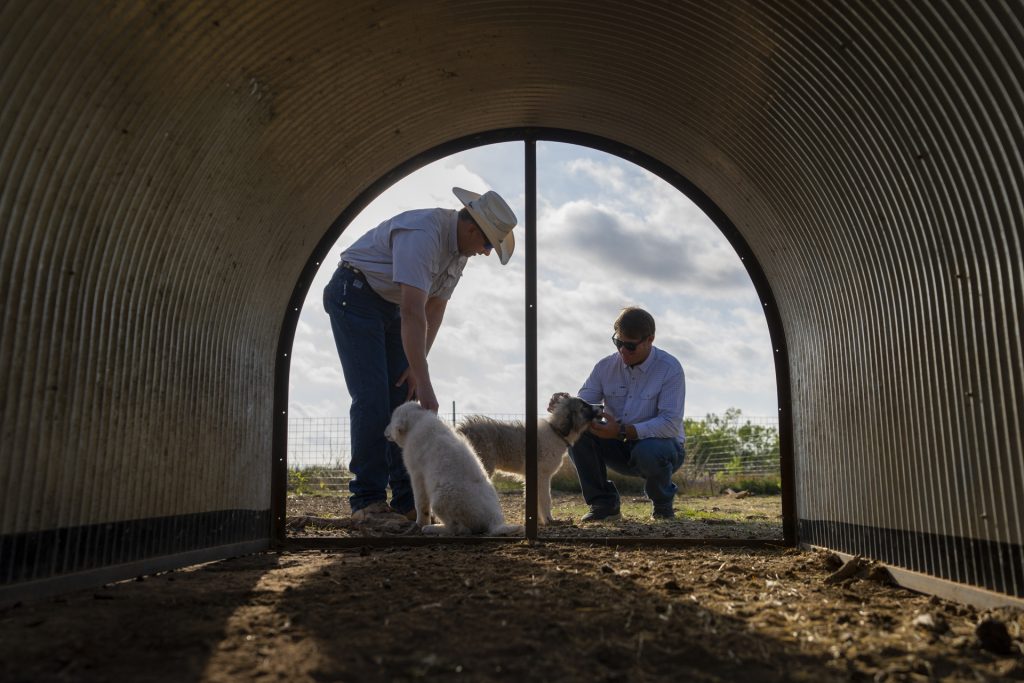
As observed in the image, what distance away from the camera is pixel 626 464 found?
846 centimetres

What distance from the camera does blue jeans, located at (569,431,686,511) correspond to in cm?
805

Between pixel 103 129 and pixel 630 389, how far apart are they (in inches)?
233

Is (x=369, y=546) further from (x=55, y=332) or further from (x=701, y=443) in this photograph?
(x=701, y=443)

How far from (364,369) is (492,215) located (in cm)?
150

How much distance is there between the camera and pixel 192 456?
4727mm

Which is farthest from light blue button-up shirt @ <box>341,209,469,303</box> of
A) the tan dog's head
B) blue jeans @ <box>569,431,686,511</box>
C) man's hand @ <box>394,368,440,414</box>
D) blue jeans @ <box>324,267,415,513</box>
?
blue jeans @ <box>569,431,686,511</box>

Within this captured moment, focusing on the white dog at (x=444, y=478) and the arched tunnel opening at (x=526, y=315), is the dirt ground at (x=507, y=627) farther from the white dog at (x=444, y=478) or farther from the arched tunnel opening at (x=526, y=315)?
the white dog at (x=444, y=478)

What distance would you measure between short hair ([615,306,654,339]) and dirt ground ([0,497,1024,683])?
3.68 metres

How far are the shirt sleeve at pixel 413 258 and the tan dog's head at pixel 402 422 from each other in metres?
0.89

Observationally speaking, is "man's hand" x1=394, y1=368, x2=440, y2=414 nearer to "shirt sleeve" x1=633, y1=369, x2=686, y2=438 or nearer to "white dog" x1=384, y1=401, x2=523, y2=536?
"white dog" x1=384, y1=401, x2=523, y2=536

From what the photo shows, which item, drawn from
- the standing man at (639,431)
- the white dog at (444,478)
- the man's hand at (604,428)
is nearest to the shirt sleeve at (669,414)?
the standing man at (639,431)

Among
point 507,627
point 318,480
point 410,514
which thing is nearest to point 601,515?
point 410,514

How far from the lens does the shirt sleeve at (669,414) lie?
8188 mm

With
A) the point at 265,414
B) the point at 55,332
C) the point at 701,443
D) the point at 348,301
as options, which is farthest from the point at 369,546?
the point at 701,443
